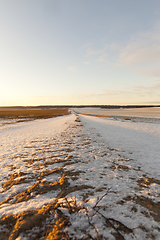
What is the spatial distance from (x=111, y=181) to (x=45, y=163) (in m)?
3.23

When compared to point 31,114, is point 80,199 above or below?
below

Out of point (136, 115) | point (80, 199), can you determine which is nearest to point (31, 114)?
point (136, 115)

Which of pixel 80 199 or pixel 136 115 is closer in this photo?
pixel 80 199

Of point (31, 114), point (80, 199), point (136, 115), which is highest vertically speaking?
point (31, 114)

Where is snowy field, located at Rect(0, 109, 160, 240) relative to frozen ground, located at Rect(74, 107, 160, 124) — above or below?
above

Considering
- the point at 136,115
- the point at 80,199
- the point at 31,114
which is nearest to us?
the point at 80,199

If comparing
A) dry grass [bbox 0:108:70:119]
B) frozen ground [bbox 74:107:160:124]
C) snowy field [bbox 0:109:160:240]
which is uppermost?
dry grass [bbox 0:108:70:119]

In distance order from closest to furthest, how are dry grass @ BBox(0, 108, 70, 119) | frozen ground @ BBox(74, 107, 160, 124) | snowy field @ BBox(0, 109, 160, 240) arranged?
snowy field @ BBox(0, 109, 160, 240) < frozen ground @ BBox(74, 107, 160, 124) < dry grass @ BBox(0, 108, 70, 119)

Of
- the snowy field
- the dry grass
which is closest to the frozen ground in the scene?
the dry grass

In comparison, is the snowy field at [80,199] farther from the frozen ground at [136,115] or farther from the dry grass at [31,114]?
the dry grass at [31,114]

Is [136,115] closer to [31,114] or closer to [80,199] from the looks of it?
[31,114]

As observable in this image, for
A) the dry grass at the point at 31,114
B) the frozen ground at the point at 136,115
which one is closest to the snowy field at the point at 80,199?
the frozen ground at the point at 136,115

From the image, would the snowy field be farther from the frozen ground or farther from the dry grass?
the dry grass

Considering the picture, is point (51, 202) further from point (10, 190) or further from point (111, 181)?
point (111, 181)
